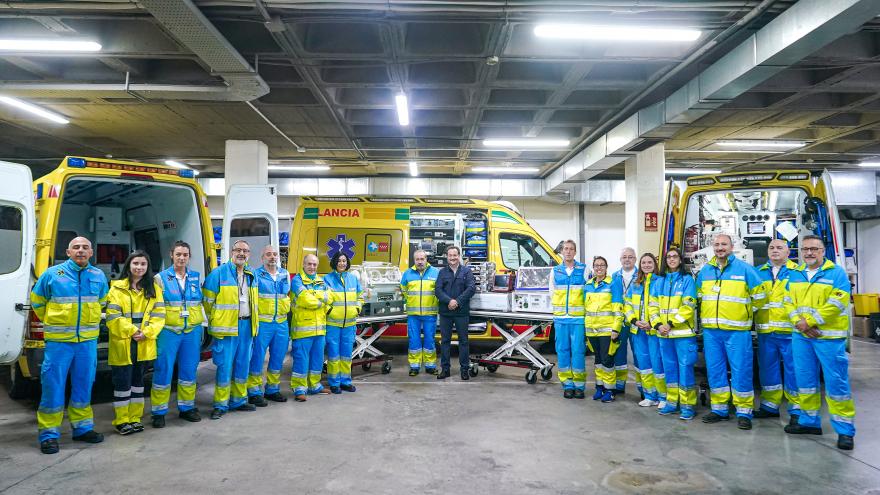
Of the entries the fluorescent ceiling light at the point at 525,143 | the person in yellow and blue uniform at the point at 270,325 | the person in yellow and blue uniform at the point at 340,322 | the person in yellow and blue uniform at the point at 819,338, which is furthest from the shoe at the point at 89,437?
the fluorescent ceiling light at the point at 525,143

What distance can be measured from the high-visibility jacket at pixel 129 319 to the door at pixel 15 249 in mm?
819

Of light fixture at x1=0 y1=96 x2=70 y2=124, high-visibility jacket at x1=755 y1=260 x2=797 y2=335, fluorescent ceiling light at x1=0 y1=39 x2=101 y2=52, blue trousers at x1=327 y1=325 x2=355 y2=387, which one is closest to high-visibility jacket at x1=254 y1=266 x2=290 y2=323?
blue trousers at x1=327 y1=325 x2=355 y2=387

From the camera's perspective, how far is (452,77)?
732cm

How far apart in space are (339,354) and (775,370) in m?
4.44

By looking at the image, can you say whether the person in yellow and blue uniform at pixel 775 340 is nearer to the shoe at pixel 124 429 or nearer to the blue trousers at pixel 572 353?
the blue trousers at pixel 572 353

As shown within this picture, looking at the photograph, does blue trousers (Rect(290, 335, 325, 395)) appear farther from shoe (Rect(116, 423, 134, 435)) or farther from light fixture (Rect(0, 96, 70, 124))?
light fixture (Rect(0, 96, 70, 124))

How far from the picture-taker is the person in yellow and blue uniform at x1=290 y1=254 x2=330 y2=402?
5523 mm

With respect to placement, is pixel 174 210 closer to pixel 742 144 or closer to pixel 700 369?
pixel 700 369

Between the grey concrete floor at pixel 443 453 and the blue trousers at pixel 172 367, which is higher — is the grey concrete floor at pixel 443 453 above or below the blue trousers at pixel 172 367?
below

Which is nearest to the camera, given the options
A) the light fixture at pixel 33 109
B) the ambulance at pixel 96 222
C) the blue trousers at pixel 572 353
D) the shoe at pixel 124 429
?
the shoe at pixel 124 429

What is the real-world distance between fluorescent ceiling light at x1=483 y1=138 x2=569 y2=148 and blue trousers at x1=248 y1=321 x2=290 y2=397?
6.73 meters

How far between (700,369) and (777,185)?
2595 millimetres

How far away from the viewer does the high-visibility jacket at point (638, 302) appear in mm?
5152

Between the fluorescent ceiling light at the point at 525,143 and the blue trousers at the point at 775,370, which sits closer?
the blue trousers at the point at 775,370
